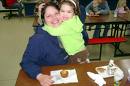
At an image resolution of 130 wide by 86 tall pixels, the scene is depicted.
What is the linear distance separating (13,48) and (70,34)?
2.97m

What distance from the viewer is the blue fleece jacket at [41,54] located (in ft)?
5.82

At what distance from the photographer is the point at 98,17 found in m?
4.31

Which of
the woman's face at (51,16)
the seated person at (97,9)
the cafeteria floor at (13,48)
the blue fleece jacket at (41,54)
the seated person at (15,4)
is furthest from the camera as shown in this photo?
the seated person at (15,4)

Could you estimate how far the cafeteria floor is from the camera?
3.67 metres

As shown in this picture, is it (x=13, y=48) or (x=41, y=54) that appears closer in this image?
(x=41, y=54)

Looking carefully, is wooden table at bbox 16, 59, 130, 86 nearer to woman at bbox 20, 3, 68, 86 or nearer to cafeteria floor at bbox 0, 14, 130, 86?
woman at bbox 20, 3, 68, 86

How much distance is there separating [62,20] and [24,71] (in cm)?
58

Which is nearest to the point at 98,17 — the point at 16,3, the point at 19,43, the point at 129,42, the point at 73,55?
the point at 129,42

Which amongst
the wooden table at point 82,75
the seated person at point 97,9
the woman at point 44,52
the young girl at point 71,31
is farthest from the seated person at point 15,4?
the wooden table at point 82,75

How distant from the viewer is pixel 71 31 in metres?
2.08

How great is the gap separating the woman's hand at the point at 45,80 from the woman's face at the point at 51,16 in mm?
472

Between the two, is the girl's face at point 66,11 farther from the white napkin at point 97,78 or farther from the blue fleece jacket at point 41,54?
the white napkin at point 97,78

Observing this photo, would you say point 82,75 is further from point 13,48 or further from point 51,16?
point 13,48

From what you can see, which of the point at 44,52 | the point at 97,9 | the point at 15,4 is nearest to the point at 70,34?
the point at 44,52
